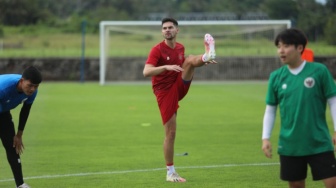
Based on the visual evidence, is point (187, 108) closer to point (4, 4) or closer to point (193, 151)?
point (193, 151)

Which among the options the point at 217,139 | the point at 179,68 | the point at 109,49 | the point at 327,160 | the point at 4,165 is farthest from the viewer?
the point at 109,49

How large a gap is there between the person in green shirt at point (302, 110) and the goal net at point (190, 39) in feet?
96.8

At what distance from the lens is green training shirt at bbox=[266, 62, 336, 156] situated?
7.69m

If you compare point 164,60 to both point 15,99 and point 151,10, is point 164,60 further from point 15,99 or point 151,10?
point 151,10

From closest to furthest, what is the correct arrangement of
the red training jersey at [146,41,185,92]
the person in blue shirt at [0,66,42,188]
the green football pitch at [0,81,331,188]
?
the person in blue shirt at [0,66,42,188] < the red training jersey at [146,41,185,92] < the green football pitch at [0,81,331,188]

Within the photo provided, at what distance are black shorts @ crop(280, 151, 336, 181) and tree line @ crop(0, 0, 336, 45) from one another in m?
33.0

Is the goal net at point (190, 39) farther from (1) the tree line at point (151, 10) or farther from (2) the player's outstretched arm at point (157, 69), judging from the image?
(2) the player's outstretched arm at point (157, 69)

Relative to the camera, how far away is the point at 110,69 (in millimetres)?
41406

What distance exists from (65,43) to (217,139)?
30957 mm

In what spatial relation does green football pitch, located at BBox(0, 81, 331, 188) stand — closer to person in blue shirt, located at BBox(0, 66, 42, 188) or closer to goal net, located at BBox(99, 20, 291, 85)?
person in blue shirt, located at BBox(0, 66, 42, 188)

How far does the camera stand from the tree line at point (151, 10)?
45531 millimetres

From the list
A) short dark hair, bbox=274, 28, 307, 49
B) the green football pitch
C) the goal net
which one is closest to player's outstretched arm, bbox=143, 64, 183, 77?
the green football pitch

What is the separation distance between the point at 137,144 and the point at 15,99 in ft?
20.6

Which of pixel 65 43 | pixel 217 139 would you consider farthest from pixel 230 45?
pixel 217 139
